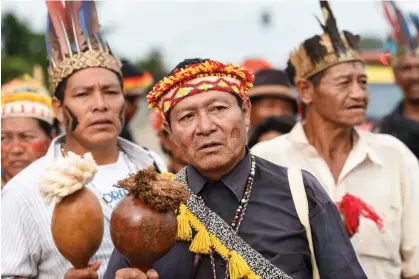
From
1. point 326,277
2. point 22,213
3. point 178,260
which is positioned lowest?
point 326,277

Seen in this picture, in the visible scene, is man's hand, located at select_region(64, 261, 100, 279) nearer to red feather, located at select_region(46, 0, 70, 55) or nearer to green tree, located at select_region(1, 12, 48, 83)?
red feather, located at select_region(46, 0, 70, 55)

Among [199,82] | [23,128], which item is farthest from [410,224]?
[23,128]

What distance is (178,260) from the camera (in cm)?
346

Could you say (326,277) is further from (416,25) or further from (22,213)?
(416,25)

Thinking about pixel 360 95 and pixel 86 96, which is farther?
pixel 360 95

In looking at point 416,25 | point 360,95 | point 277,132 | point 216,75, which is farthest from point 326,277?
point 416,25

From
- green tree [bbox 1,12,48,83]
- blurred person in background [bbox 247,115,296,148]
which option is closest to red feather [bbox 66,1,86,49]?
blurred person in background [bbox 247,115,296,148]

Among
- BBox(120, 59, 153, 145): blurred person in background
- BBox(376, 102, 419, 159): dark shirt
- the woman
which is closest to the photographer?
the woman

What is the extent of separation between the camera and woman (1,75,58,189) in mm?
5477

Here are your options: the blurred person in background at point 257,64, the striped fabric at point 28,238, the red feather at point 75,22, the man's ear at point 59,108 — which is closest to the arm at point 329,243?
the striped fabric at point 28,238

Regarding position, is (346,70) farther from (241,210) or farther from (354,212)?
(241,210)

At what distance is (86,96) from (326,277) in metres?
1.93

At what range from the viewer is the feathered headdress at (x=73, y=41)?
15.4 ft

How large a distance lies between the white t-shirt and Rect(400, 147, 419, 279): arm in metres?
1.72
